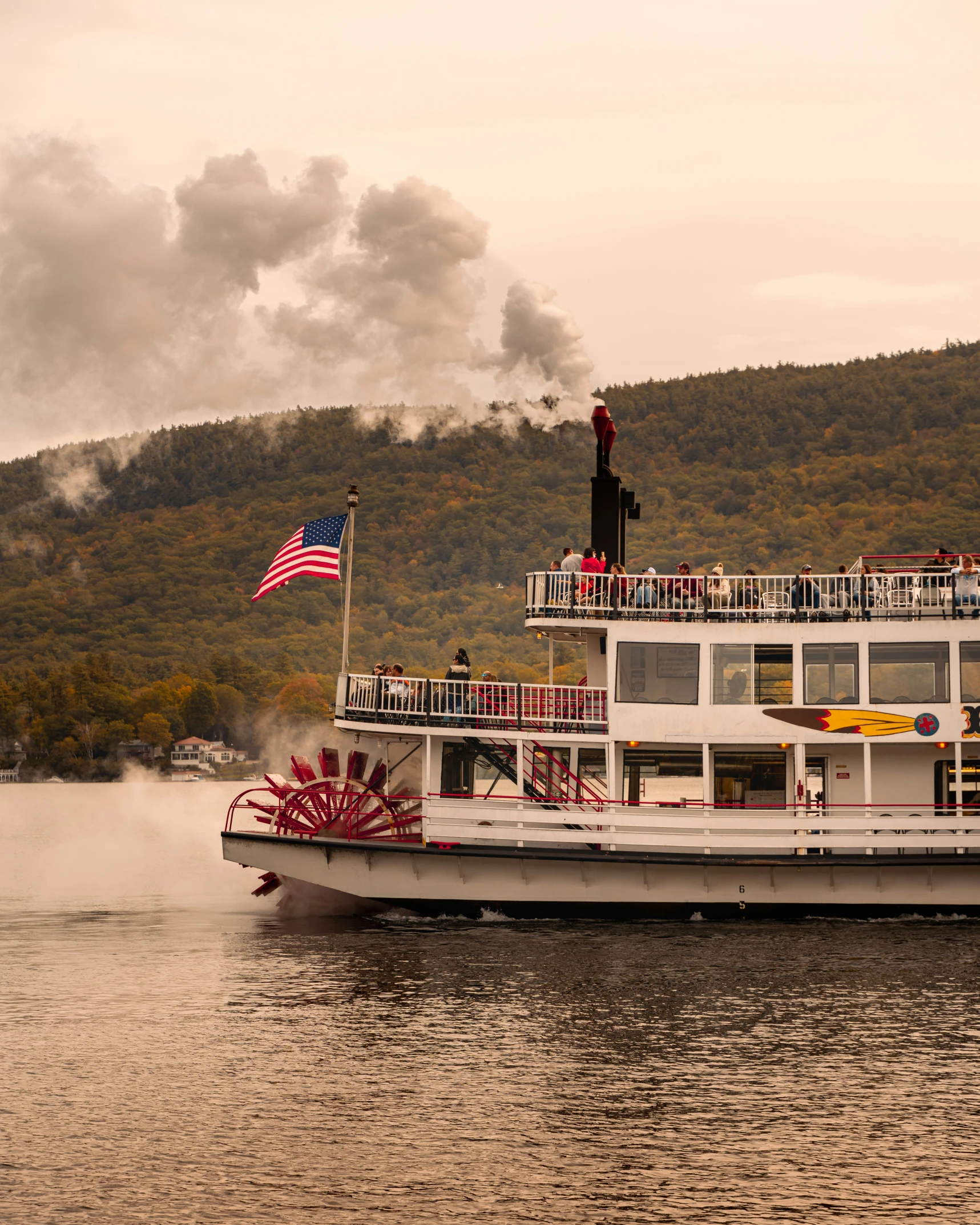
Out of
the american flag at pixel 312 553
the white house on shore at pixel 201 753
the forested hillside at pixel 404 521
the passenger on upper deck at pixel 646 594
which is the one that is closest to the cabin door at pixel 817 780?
the passenger on upper deck at pixel 646 594

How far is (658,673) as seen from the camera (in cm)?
2675

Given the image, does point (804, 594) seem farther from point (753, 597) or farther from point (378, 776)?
point (378, 776)

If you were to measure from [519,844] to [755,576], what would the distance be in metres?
6.47

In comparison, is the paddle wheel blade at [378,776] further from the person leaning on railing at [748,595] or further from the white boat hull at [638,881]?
the person leaning on railing at [748,595]

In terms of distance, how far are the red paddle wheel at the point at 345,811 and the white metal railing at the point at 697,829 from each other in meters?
1.02

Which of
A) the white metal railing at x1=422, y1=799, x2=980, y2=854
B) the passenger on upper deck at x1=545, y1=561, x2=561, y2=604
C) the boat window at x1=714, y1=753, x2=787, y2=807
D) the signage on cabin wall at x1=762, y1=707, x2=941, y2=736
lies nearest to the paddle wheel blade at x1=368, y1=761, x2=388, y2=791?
the white metal railing at x1=422, y1=799, x2=980, y2=854

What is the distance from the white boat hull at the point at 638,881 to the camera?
83.7 ft

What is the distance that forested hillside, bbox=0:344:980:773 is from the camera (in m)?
142

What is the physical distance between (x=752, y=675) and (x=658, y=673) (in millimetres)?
1707

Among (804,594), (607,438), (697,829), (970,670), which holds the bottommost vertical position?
(697,829)

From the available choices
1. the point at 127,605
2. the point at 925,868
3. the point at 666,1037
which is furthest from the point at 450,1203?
the point at 127,605

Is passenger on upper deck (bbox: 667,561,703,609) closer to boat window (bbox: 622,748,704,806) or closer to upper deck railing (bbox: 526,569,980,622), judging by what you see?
upper deck railing (bbox: 526,569,980,622)

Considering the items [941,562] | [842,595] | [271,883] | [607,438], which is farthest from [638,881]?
[607,438]

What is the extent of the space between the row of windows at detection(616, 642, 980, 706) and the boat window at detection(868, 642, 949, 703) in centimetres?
1
